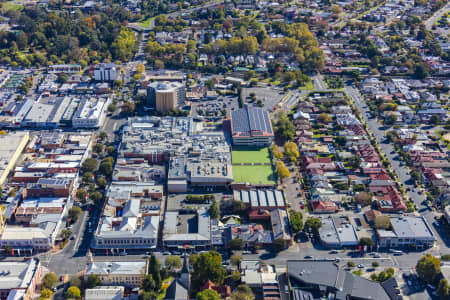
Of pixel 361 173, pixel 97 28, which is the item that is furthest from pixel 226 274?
pixel 97 28

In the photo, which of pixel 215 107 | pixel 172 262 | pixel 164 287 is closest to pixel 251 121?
pixel 215 107

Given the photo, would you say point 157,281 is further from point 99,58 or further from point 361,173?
point 99,58

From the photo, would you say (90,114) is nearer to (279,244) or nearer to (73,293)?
(73,293)

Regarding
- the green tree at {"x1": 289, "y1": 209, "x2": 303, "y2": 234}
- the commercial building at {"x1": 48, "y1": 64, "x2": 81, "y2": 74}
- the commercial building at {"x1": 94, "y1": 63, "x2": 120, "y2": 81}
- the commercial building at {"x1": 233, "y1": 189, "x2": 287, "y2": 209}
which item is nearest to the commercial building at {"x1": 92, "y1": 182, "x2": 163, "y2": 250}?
the commercial building at {"x1": 233, "y1": 189, "x2": 287, "y2": 209}

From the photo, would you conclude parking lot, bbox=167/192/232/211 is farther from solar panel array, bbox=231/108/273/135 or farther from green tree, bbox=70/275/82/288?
green tree, bbox=70/275/82/288

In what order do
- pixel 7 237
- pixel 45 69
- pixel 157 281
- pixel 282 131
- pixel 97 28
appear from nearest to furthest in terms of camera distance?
1. pixel 157 281
2. pixel 7 237
3. pixel 282 131
4. pixel 45 69
5. pixel 97 28

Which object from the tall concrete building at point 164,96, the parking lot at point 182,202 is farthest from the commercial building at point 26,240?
the tall concrete building at point 164,96

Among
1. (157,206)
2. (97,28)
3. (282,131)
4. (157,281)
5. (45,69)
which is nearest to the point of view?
(157,281)
